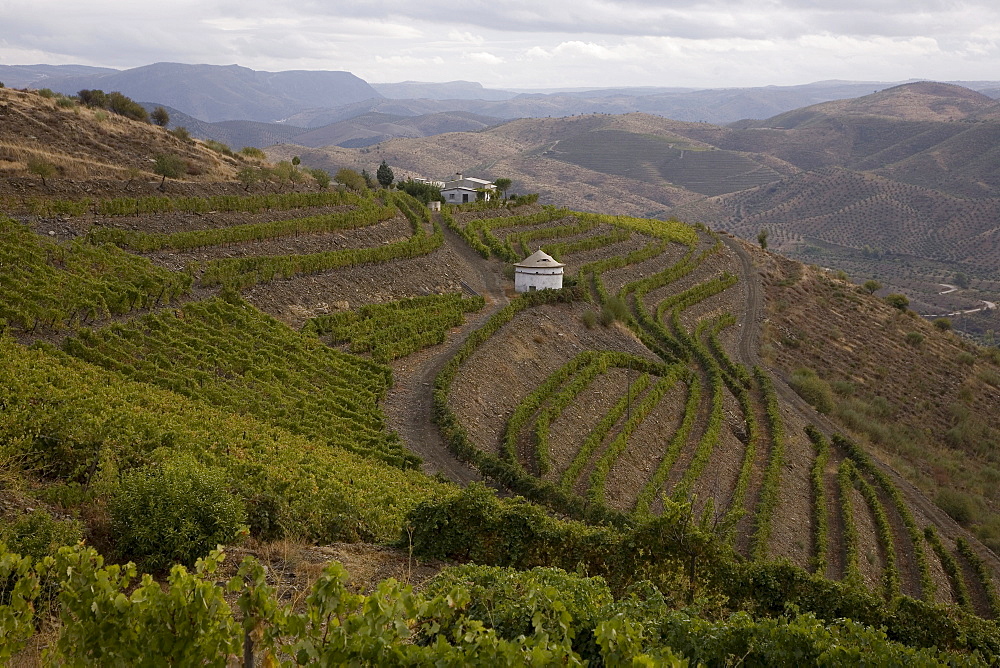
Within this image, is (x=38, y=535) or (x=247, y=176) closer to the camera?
(x=38, y=535)

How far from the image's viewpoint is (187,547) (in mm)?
10773

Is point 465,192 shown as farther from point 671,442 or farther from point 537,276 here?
point 671,442

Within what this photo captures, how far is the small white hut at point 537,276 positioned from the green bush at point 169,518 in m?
31.7

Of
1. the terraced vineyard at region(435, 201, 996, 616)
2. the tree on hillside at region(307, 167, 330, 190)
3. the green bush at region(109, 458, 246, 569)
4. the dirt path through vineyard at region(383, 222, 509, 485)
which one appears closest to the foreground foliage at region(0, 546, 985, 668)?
the green bush at region(109, 458, 246, 569)

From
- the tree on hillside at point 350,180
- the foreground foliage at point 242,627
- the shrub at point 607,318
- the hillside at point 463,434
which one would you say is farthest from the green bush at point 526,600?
the tree on hillside at point 350,180

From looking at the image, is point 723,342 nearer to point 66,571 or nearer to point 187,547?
point 187,547

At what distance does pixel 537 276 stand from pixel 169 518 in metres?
32.7

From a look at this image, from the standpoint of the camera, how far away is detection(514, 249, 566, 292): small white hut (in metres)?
42.1

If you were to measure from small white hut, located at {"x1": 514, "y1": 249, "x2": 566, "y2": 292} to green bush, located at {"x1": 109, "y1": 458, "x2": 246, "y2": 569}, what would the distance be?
31.7 metres

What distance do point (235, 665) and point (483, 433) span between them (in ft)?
59.3

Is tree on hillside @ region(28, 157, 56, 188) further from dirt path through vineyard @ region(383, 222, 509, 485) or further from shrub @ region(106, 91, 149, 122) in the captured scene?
dirt path through vineyard @ region(383, 222, 509, 485)

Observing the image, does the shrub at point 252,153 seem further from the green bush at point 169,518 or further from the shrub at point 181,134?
the green bush at point 169,518

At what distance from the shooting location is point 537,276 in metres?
42.1

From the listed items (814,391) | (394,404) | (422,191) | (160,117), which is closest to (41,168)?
(394,404)
